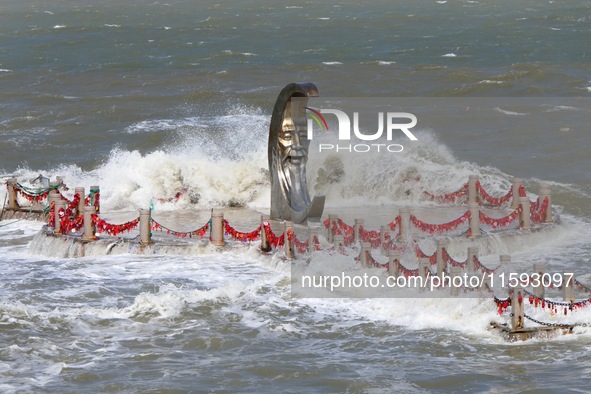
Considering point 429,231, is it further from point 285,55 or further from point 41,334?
point 285,55

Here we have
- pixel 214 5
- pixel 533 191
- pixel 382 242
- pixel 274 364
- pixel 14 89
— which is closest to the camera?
pixel 274 364

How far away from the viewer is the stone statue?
28062mm

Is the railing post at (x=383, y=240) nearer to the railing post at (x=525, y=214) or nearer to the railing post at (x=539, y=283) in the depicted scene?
the railing post at (x=525, y=214)

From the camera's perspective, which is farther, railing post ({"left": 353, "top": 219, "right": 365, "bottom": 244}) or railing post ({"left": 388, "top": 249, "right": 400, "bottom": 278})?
railing post ({"left": 353, "top": 219, "right": 365, "bottom": 244})

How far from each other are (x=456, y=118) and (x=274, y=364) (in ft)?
96.3

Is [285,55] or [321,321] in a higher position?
[285,55]

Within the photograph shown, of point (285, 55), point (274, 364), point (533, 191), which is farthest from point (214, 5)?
point (274, 364)

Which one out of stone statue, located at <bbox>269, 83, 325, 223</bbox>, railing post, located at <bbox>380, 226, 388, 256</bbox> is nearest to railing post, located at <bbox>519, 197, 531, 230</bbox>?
railing post, located at <bbox>380, 226, 388, 256</bbox>

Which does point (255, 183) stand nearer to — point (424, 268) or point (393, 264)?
point (393, 264)

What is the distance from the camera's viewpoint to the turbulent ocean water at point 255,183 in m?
20.4

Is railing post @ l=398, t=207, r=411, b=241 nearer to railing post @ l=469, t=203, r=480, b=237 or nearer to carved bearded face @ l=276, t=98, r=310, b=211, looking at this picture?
railing post @ l=469, t=203, r=480, b=237

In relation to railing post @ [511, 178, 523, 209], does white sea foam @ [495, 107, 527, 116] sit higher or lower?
higher

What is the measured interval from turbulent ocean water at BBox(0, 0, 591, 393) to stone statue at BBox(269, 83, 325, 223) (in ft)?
6.61

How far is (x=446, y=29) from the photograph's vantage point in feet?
275
